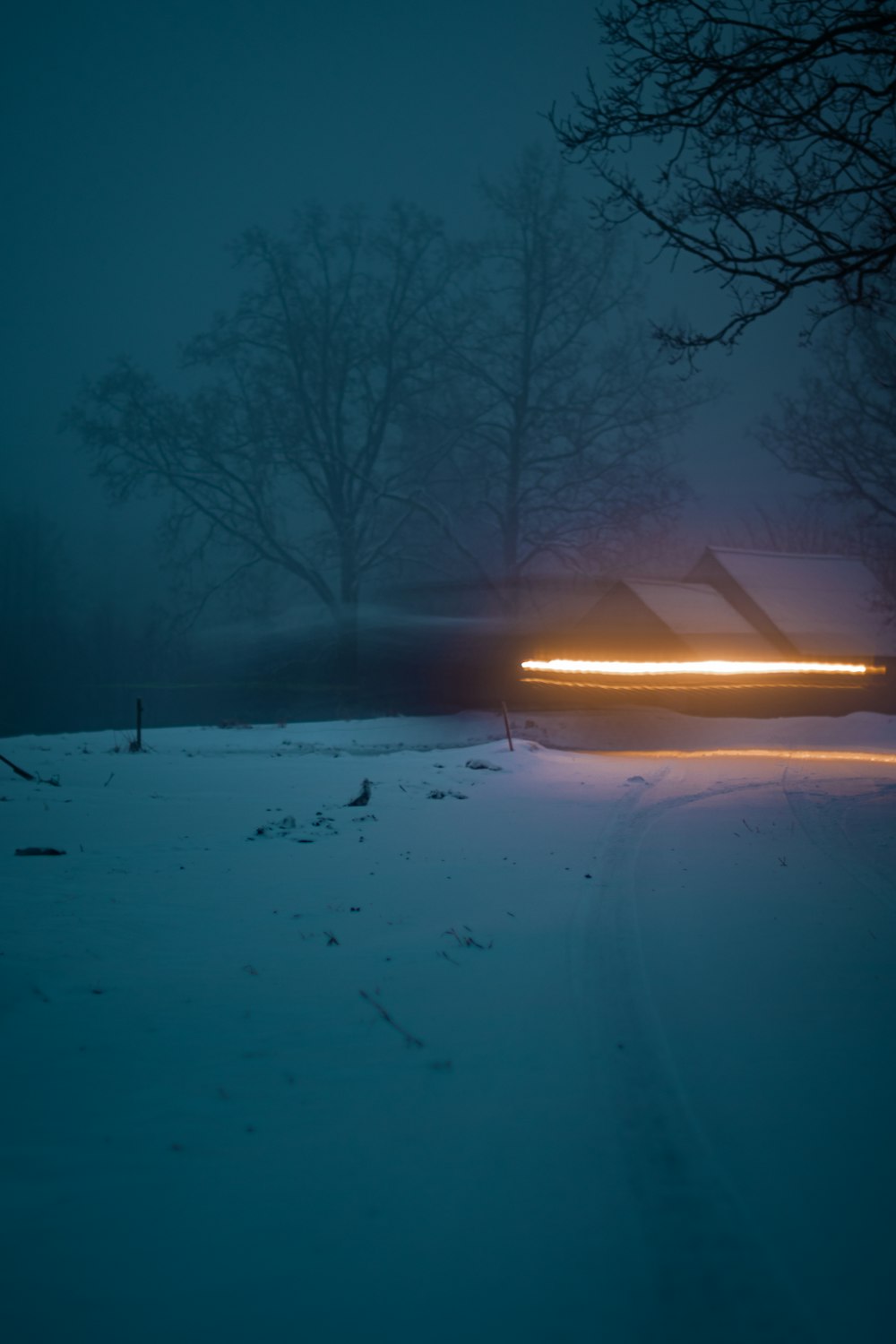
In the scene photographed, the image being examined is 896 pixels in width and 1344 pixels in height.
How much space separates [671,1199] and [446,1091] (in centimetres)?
86

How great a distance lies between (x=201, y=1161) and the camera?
2.44 m

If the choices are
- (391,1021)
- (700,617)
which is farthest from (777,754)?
(391,1021)

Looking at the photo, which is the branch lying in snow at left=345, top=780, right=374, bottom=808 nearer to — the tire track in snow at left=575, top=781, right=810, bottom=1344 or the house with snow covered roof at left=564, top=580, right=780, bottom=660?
the tire track in snow at left=575, top=781, right=810, bottom=1344

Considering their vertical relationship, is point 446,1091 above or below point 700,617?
below

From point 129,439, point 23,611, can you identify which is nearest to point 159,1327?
point 129,439

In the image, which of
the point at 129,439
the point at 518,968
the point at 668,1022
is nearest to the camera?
the point at 668,1022

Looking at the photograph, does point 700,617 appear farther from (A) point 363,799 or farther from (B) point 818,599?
(A) point 363,799

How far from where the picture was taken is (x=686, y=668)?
18.7 meters

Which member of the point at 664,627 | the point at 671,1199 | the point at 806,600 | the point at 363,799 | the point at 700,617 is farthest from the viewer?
the point at 806,600

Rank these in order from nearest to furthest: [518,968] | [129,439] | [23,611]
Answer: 1. [518,968]
2. [129,439]
3. [23,611]

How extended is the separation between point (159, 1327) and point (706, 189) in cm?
781

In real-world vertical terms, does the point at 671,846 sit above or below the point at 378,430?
below

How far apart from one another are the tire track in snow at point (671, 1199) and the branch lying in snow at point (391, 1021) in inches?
27.7

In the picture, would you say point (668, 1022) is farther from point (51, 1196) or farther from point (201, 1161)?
point (51, 1196)
